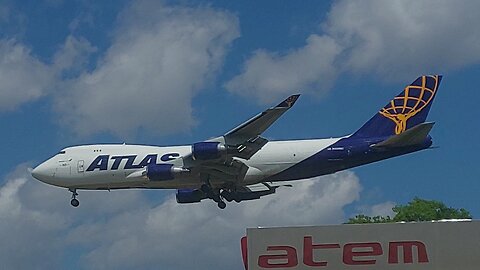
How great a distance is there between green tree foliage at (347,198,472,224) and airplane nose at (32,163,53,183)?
62.6 ft

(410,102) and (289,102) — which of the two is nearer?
(289,102)

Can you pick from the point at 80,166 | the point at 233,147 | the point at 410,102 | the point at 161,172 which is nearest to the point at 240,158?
the point at 233,147

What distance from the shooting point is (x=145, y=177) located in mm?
47781

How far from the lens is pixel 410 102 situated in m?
52.4

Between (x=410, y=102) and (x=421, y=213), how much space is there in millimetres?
9639

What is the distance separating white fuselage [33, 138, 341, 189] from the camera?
4881 centimetres

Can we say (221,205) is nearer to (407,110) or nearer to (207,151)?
(207,151)

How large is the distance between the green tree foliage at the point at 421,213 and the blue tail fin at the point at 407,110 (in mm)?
8895

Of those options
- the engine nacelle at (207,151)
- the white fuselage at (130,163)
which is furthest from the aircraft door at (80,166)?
the engine nacelle at (207,151)

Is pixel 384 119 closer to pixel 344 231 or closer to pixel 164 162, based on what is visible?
pixel 164 162

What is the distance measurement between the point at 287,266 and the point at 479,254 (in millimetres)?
3102

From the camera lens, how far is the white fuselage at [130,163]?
4881 centimetres

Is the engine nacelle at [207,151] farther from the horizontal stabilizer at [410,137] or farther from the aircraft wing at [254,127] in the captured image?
the horizontal stabilizer at [410,137]

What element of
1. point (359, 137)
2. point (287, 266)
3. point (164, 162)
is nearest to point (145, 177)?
point (164, 162)
